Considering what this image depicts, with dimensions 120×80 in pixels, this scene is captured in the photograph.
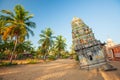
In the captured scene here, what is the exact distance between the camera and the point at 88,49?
57.7ft

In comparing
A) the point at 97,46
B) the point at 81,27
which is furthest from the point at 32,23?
the point at 97,46

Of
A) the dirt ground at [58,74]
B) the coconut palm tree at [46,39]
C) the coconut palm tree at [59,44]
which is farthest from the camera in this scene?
the coconut palm tree at [59,44]

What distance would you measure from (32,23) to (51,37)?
56.2 feet

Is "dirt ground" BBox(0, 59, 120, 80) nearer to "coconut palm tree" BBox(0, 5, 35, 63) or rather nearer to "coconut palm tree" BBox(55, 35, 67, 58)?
"coconut palm tree" BBox(0, 5, 35, 63)

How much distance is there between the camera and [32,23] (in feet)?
81.3

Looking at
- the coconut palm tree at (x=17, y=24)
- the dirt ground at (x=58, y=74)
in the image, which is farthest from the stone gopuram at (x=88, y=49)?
the coconut palm tree at (x=17, y=24)

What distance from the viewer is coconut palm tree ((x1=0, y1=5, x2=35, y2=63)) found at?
70.8ft

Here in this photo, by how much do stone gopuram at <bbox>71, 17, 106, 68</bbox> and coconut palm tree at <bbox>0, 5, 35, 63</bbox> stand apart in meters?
10.5

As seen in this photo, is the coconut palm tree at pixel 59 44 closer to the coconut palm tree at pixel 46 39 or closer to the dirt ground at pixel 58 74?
the coconut palm tree at pixel 46 39

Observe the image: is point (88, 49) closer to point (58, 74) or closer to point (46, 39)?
point (58, 74)

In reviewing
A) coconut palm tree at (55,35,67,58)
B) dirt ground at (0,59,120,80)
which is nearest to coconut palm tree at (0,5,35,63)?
dirt ground at (0,59,120,80)

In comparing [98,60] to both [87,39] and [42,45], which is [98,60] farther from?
[42,45]

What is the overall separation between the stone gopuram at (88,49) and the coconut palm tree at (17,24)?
34.5 feet

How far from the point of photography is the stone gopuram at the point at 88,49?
55.8 ft
